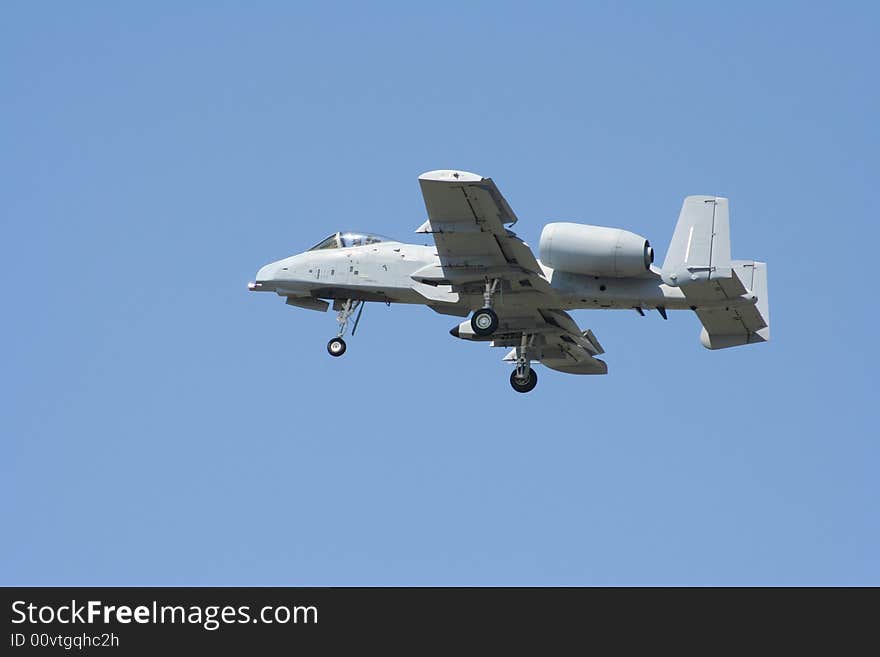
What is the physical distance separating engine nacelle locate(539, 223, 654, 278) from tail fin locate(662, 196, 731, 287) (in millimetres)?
1055

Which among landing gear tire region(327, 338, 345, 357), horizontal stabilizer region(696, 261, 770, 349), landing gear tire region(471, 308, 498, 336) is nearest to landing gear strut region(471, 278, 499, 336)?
landing gear tire region(471, 308, 498, 336)

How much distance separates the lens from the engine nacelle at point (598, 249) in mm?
42750

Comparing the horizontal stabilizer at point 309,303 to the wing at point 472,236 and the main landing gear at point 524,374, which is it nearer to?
the wing at point 472,236

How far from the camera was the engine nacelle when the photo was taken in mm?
42750

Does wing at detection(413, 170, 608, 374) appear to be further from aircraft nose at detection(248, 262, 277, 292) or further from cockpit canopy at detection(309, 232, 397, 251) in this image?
aircraft nose at detection(248, 262, 277, 292)

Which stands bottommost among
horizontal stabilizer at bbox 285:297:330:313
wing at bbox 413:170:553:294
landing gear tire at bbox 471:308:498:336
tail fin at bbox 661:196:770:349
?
tail fin at bbox 661:196:770:349

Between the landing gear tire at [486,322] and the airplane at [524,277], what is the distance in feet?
0.12

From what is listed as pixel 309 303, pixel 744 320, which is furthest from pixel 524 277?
pixel 309 303

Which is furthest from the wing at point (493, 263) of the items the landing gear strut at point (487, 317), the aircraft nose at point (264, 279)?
the aircraft nose at point (264, 279)
